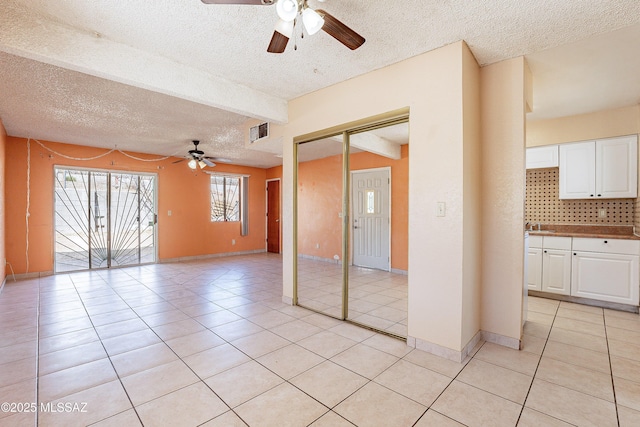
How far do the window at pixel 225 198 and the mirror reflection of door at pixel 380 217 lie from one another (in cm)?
441

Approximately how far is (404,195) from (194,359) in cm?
420

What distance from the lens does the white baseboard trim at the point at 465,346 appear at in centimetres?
244

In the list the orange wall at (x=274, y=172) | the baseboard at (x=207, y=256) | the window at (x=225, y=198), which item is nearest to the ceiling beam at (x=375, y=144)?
the orange wall at (x=274, y=172)

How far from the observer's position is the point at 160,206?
7086 mm

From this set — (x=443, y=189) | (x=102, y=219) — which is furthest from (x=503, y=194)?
(x=102, y=219)

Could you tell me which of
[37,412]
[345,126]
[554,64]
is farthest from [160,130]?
[554,64]

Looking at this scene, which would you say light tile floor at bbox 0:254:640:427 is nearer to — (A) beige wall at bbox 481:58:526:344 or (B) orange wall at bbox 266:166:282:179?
(A) beige wall at bbox 481:58:526:344

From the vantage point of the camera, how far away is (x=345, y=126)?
3229 mm

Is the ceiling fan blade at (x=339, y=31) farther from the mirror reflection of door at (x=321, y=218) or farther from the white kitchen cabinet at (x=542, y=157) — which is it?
the white kitchen cabinet at (x=542, y=157)

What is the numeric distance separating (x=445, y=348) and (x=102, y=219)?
720 cm

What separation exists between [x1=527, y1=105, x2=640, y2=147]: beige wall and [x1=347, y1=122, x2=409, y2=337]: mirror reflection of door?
1.92 m

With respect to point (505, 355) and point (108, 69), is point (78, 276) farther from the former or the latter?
point (505, 355)

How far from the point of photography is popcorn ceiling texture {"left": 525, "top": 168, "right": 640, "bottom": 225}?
157 inches

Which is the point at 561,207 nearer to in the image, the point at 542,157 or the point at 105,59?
the point at 542,157
